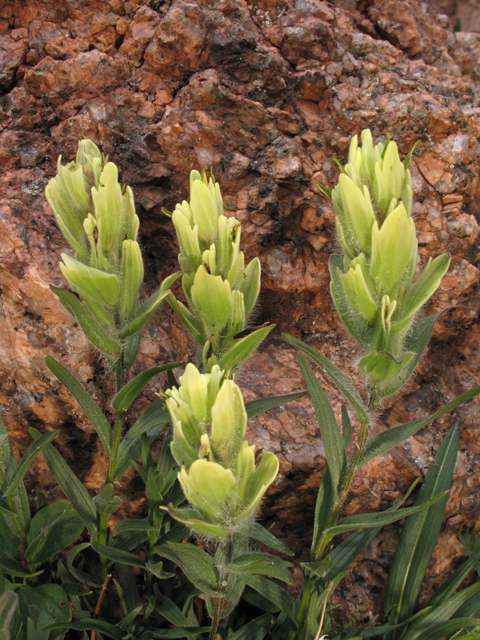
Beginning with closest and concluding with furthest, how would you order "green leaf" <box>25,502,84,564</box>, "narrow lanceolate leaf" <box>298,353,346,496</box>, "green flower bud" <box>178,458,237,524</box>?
"green flower bud" <box>178,458,237,524</box>
"narrow lanceolate leaf" <box>298,353,346,496</box>
"green leaf" <box>25,502,84,564</box>

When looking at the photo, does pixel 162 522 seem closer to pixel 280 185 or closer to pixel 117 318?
pixel 117 318

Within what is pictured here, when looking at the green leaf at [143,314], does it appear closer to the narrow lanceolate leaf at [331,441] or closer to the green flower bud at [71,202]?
the green flower bud at [71,202]

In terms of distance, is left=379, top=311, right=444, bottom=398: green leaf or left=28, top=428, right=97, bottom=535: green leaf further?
left=28, top=428, right=97, bottom=535: green leaf

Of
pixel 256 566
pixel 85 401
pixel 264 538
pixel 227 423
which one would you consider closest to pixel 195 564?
pixel 256 566

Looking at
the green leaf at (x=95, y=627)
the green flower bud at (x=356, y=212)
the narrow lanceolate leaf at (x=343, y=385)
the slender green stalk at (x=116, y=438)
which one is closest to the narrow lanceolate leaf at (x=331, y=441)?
the narrow lanceolate leaf at (x=343, y=385)

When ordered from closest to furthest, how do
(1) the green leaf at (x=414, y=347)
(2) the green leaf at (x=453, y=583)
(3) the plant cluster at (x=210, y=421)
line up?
(3) the plant cluster at (x=210, y=421)
(1) the green leaf at (x=414, y=347)
(2) the green leaf at (x=453, y=583)

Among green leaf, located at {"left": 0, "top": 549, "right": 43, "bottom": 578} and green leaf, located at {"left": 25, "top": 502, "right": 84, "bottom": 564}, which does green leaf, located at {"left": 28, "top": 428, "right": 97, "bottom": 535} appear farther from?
green leaf, located at {"left": 0, "top": 549, "right": 43, "bottom": 578}

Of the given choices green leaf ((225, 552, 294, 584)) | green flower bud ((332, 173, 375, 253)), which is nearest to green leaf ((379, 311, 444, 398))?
green flower bud ((332, 173, 375, 253))
